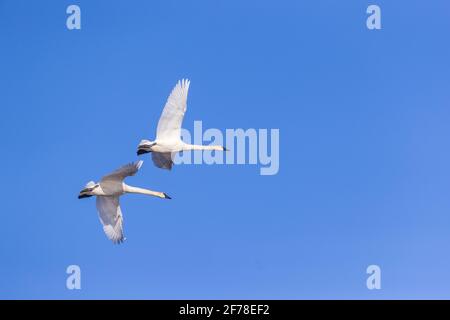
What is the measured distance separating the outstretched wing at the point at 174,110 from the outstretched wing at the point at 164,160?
22.5 inches

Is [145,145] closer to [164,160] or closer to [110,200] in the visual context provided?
[164,160]

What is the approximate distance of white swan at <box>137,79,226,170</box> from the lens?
34.2 meters

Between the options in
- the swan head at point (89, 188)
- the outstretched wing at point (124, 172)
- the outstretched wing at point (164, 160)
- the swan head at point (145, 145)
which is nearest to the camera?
the outstretched wing at point (124, 172)

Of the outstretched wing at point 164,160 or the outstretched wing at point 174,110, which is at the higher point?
the outstretched wing at point 174,110

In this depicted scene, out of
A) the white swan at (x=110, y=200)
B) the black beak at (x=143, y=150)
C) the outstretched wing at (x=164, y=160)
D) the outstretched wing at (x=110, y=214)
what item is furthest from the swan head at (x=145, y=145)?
the outstretched wing at (x=110, y=214)

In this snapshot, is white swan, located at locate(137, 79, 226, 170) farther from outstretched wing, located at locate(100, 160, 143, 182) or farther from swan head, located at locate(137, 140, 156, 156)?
outstretched wing, located at locate(100, 160, 143, 182)

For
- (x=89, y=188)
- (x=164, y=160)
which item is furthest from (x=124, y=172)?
(x=164, y=160)

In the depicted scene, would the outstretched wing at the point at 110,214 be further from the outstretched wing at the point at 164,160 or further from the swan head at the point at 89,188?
the outstretched wing at the point at 164,160

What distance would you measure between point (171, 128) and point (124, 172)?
3223mm

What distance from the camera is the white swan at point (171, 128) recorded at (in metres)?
34.2

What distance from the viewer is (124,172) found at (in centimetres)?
3184
